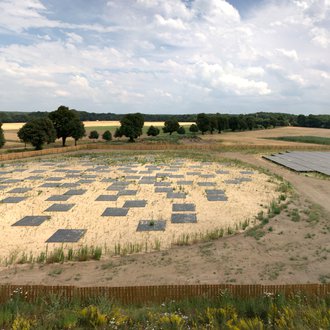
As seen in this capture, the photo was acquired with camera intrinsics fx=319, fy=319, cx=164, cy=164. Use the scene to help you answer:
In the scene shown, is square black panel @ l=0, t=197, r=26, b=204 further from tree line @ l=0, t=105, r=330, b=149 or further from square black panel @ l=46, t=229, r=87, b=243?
tree line @ l=0, t=105, r=330, b=149

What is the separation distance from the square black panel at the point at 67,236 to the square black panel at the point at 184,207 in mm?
4974

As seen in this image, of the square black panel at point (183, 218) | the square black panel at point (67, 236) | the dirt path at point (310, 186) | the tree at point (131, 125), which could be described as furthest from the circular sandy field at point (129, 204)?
the tree at point (131, 125)

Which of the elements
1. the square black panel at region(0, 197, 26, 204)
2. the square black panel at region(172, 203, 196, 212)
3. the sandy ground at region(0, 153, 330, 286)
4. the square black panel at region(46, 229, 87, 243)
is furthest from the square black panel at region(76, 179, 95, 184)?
the sandy ground at region(0, 153, 330, 286)

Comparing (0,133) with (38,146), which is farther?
(38,146)

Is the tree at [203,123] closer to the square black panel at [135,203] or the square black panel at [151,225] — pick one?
the square black panel at [135,203]

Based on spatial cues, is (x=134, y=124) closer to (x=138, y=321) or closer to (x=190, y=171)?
(x=190, y=171)

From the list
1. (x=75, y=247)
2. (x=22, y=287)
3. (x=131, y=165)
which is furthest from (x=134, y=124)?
(x=22, y=287)

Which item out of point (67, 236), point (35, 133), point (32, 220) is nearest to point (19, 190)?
point (32, 220)

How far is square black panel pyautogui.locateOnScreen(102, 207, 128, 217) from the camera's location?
50.6 feet

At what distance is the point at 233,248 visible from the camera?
11.2 metres

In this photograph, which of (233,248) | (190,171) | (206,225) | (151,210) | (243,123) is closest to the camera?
(233,248)

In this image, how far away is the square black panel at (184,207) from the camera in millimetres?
16141

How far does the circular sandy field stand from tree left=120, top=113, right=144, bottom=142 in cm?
3526

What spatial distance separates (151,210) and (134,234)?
342cm
